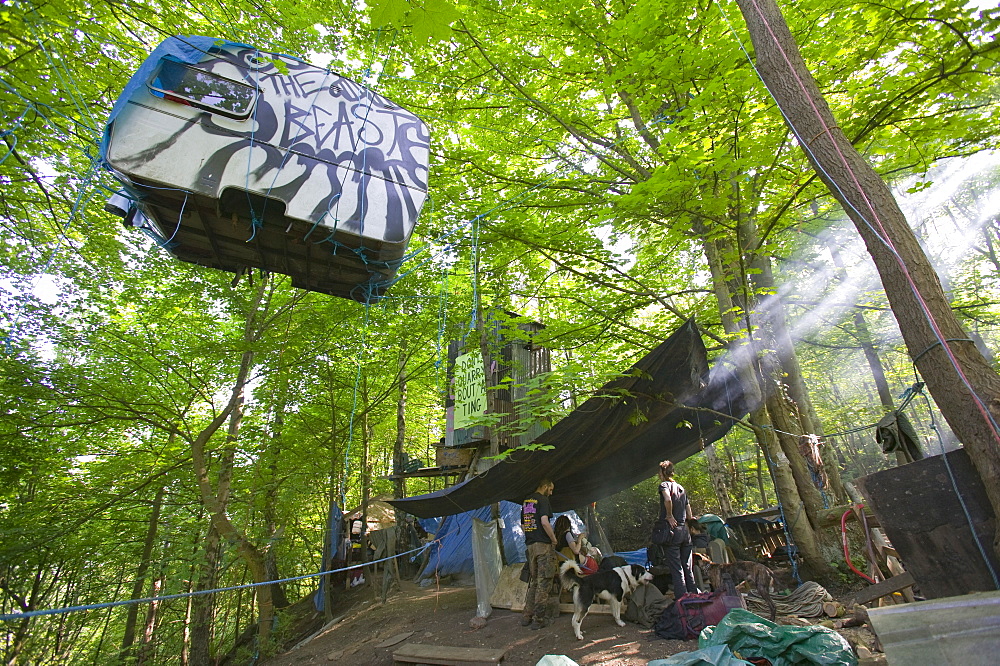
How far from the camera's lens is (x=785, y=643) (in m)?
2.43

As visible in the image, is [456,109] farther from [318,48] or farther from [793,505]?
[793,505]

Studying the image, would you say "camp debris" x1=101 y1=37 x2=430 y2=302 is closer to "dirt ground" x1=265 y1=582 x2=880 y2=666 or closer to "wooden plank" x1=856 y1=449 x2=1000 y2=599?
"wooden plank" x1=856 y1=449 x2=1000 y2=599

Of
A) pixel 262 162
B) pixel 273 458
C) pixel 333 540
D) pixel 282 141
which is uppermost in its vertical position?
pixel 282 141

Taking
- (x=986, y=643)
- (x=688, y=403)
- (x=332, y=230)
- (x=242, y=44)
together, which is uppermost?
(x=242, y=44)

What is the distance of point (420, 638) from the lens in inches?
188

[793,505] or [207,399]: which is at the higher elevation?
[207,399]

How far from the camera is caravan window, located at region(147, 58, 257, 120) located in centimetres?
245

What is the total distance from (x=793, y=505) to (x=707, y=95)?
3.60m

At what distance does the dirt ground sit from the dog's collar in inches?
11.5

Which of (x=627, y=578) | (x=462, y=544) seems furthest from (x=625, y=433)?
(x=462, y=544)

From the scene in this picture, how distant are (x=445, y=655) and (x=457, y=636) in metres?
0.89

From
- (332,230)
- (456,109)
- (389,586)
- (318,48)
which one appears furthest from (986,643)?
(389,586)

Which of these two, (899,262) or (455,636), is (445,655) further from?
(899,262)

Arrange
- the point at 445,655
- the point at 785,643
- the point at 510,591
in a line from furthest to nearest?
the point at 510,591, the point at 445,655, the point at 785,643
